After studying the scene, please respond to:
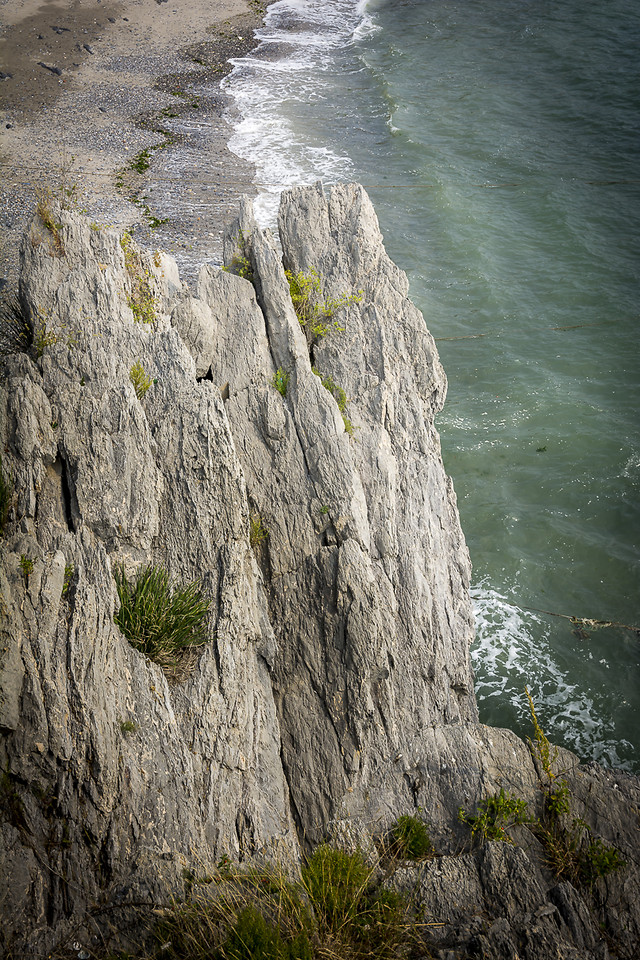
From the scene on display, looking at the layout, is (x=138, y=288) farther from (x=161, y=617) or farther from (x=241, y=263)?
(x=161, y=617)

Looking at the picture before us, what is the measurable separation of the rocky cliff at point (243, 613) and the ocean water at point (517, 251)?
3530 millimetres

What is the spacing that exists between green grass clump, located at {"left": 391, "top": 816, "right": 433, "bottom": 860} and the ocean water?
4214mm

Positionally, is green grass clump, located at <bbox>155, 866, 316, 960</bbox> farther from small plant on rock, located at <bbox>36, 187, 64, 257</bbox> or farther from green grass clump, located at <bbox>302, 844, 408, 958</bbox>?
small plant on rock, located at <bbox>36, 187, 64, 257</bbox>

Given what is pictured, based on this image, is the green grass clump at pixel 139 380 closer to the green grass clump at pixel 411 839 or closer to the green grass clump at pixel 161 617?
the green grass clump at pixel 161 617

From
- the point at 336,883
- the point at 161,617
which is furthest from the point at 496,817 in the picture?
the point at 161,617

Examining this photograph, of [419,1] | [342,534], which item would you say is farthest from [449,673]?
[419,1]

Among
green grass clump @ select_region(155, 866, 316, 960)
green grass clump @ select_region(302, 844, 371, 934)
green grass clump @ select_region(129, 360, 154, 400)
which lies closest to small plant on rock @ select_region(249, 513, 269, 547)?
green grass clump @ select_region(129, 360, 154, 400)

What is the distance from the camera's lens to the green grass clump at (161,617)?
6.43 metres

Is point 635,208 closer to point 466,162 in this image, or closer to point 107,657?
point 466,162

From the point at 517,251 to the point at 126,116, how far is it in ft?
55.5

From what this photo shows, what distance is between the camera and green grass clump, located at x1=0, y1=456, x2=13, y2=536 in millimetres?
7021

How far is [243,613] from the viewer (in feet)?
22.8

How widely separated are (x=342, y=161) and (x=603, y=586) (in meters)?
20.0

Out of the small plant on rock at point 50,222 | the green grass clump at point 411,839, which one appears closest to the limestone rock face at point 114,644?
the green grass clump at point 411,839
